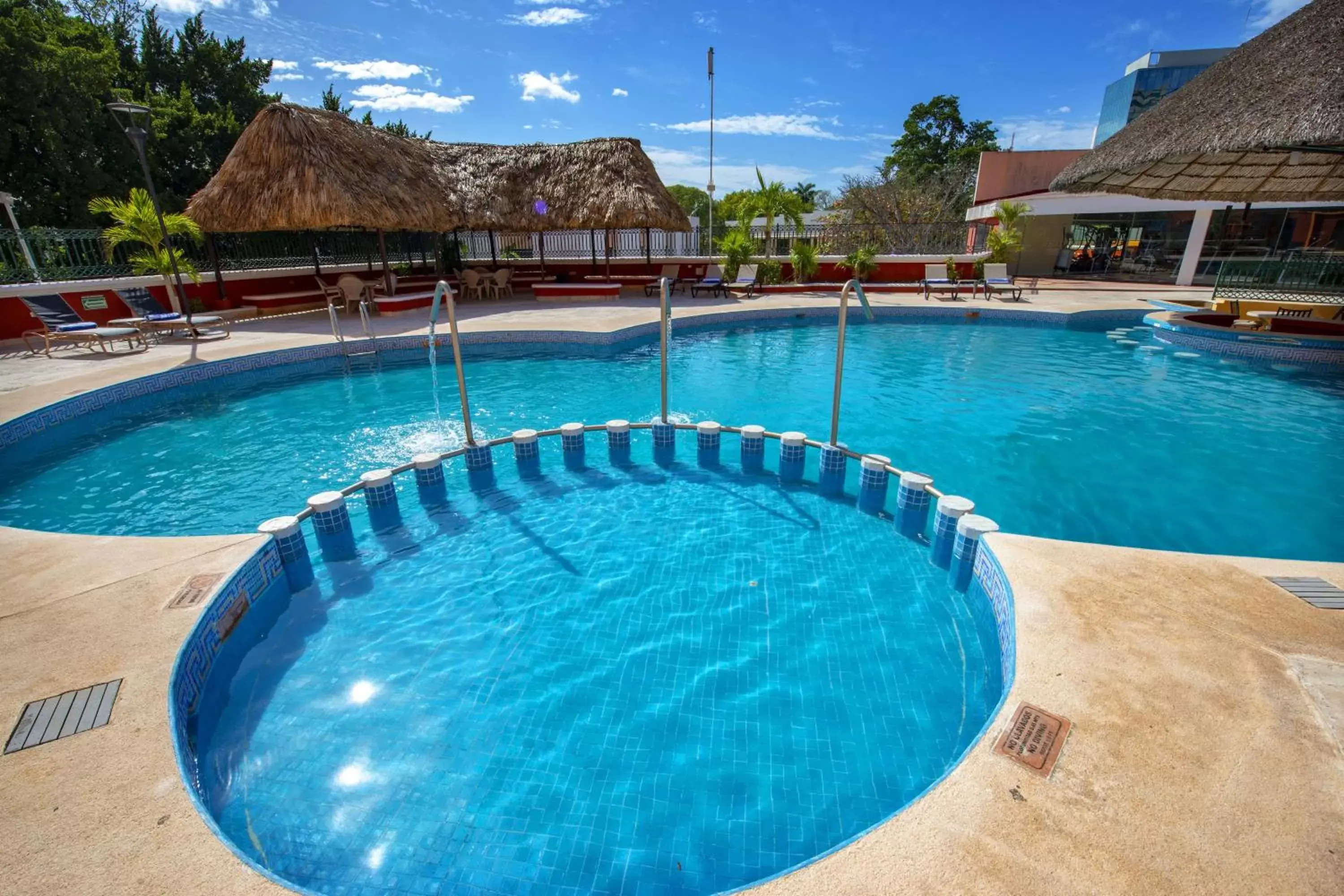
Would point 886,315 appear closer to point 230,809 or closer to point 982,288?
point 982,288

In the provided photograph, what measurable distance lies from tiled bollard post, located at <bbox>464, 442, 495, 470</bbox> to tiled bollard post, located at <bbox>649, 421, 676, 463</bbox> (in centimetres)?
177

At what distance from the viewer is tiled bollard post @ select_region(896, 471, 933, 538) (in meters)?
4.82

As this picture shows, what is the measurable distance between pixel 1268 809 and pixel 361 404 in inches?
366

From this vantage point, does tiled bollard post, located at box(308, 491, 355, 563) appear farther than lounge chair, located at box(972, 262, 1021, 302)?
No

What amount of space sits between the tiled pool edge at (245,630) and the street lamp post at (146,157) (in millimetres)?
10128

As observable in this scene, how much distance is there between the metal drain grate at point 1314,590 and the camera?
9.94 ft

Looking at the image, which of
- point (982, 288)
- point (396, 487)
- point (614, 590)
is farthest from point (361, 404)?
point (982, 288)

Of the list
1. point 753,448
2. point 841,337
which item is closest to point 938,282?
point 841,337

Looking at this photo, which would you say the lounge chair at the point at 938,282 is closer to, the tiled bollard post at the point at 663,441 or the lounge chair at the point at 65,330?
the tiled bollard post at the point at 663,441

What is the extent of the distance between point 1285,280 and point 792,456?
49.1ft

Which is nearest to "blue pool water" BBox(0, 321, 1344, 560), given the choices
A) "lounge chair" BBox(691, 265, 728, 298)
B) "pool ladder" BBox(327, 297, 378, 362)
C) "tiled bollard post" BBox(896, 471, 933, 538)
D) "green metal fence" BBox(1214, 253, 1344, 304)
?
"pool ladder" BBox(327, 297, 378, 362)

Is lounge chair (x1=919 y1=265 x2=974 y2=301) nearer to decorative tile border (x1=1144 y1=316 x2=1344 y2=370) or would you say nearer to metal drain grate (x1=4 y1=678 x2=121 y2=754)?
decorative tile border (x1=1144 y1=316 x2=1344 y2=370)

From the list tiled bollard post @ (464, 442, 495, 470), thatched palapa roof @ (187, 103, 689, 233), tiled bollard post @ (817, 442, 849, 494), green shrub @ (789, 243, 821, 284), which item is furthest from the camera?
green shrub @ (789, 243, 821, 284)

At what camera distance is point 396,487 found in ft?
18.5
